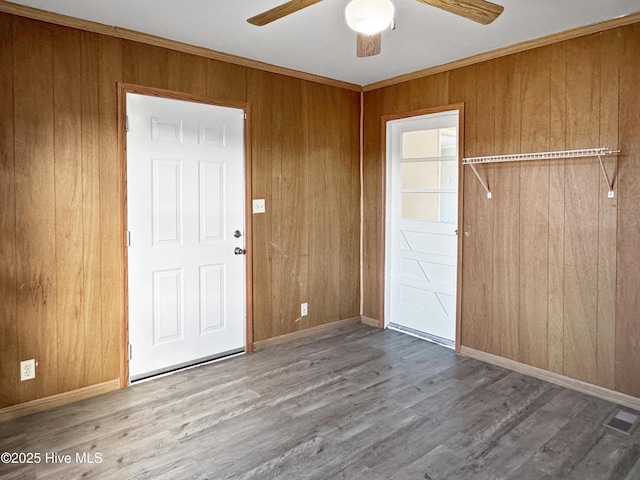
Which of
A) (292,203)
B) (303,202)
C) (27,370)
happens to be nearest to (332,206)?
(303,202)

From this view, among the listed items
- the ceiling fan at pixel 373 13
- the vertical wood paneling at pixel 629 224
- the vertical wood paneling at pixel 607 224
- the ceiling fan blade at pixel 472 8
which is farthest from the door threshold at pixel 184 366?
the ceiling fan blade at pixel 472 8

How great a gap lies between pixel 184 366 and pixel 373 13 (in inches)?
112

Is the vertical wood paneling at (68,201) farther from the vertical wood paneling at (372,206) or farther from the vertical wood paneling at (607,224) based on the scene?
the vertical wood paneling at (607,224)

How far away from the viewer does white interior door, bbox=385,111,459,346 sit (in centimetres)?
Result: 414

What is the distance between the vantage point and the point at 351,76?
4367 mm

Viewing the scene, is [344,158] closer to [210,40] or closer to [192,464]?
[210,40]

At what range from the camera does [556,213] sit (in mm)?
3355

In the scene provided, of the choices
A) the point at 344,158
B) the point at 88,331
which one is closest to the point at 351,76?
the point at 344,158

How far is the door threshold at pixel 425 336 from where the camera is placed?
A: 4.21 m

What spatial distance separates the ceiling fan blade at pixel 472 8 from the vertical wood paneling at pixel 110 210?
2.13 m

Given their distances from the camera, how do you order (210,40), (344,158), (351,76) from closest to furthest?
(210,40) < (351,76) < (344,158)

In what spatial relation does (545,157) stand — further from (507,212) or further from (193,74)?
(193,74)

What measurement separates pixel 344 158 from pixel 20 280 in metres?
2.95

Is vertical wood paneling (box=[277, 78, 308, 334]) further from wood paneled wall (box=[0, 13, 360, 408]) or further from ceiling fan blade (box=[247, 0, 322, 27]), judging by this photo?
ceiling fan blade (box=[247, 0, 322, 27])
